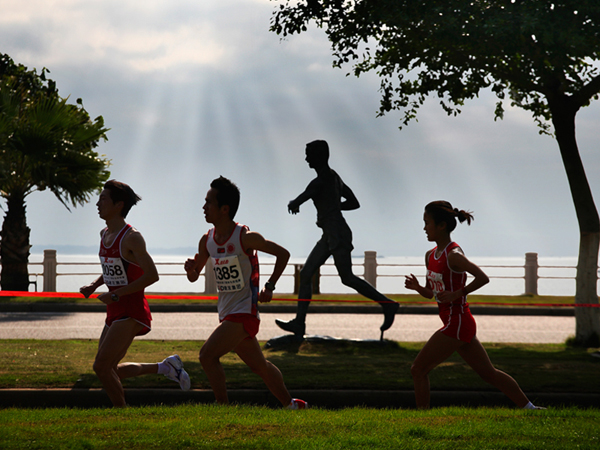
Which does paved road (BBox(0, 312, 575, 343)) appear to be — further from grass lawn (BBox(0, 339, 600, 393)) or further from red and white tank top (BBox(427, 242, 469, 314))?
red and white tank top (BBox(427, 242, 469, 314))

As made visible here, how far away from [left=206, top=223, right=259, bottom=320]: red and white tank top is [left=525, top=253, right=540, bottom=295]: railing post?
1961cm

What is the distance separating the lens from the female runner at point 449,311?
515 centimetres

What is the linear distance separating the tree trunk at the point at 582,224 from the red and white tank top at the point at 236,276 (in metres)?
6.92

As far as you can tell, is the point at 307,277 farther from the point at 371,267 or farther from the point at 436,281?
the point at 371,267

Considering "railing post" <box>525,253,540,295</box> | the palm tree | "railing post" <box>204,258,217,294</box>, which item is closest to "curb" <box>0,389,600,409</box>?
the palm tree

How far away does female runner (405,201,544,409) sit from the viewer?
16.9 ft

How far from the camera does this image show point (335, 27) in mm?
11750

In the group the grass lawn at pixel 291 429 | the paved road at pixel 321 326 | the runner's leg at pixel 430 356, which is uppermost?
the runner's leg at pixel 430 356

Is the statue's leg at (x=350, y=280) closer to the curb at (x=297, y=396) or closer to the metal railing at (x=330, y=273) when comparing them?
the curb at (x=297, y=396)

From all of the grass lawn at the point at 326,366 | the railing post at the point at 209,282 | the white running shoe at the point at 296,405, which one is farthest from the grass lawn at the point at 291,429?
the railing post at the point at 209,282

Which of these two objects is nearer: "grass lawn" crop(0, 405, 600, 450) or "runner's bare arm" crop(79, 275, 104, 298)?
"grass lawn" crop(0, 405, 600, 450)

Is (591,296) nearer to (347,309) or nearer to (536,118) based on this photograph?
(536,118)

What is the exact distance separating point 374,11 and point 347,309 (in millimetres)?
8669

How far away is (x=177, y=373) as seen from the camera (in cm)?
604
